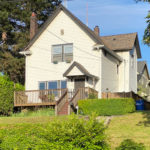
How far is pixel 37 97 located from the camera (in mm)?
24641

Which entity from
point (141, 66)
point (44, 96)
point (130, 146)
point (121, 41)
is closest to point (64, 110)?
point (44, 96)

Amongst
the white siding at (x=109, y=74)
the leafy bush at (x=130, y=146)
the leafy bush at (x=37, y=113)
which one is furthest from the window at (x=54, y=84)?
the leafy bush at (x=130, y=146)

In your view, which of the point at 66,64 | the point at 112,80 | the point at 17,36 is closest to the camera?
the point at 66,64

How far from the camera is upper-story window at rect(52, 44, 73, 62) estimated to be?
26.3 meters

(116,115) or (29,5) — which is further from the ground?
(29,5)

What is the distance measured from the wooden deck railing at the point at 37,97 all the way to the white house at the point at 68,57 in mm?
2137

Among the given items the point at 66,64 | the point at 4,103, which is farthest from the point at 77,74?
the point at 4,103

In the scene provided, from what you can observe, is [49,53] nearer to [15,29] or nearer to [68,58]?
[68,58]

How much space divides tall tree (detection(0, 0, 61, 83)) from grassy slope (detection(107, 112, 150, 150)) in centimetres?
2018

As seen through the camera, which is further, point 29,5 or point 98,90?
point 29,5

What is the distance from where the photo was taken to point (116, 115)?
19859 mm

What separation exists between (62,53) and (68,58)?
2.46ft

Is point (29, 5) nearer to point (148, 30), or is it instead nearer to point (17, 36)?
point (17, 36)

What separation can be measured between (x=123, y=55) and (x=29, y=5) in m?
15.6
